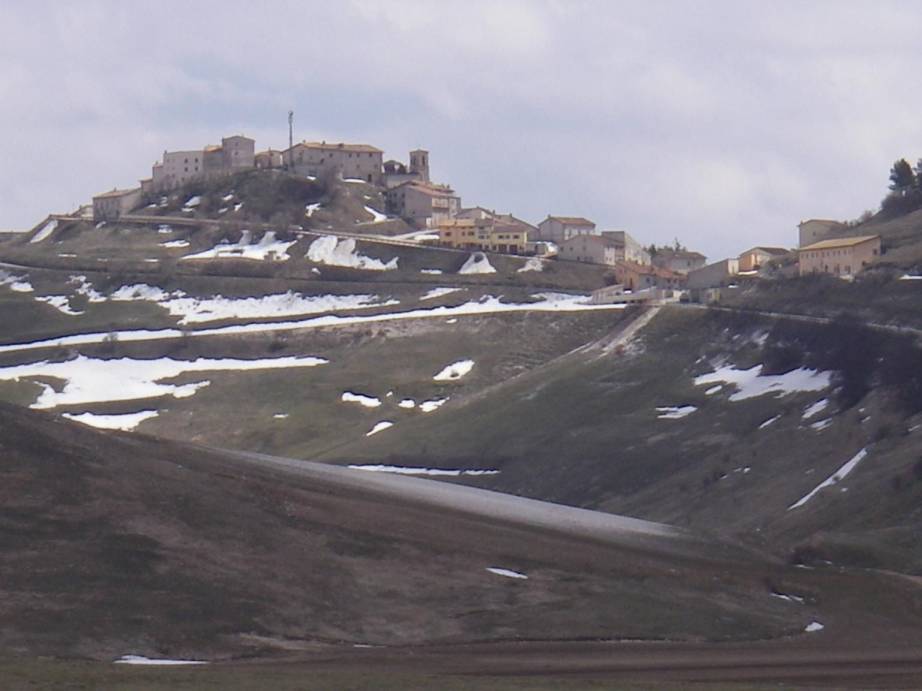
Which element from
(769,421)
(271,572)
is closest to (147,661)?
(271,572)

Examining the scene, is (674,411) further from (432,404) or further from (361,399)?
(361,399)

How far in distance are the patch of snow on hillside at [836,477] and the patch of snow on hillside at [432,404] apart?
6986cm

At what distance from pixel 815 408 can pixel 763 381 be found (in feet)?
53.4

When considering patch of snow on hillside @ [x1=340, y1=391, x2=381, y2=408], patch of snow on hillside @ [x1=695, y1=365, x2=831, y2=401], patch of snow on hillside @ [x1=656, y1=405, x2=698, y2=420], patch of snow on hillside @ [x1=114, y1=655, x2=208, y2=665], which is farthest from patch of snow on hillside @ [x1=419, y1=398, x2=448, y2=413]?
patch of snow on hillside @ [x1=114, y1=655, x2=208, y2=665]

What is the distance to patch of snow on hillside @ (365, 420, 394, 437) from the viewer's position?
182m

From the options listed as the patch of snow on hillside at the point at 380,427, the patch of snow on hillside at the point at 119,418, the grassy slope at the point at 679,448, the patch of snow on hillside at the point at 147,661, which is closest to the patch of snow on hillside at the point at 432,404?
the patch of snow on hillside at the point at 380,427

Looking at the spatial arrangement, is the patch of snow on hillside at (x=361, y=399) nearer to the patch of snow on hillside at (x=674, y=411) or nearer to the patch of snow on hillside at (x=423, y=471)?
the patch of snow on hillside at (x=423, y=471)

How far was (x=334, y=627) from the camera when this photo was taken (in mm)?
67812

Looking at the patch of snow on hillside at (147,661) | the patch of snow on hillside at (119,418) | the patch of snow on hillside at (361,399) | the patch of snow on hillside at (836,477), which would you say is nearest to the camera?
the patch of snow on hillside at (147,661)

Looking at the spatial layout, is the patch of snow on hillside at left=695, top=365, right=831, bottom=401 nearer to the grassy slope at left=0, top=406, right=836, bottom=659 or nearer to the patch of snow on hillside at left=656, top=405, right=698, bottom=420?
the patch of snow on hillside at left=656, top=405, right=698, bottom=420

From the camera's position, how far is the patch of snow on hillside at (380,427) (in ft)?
598

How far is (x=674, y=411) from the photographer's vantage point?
161m

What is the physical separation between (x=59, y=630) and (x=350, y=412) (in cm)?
13175

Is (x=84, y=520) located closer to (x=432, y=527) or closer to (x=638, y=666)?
(x=432, y=527)
